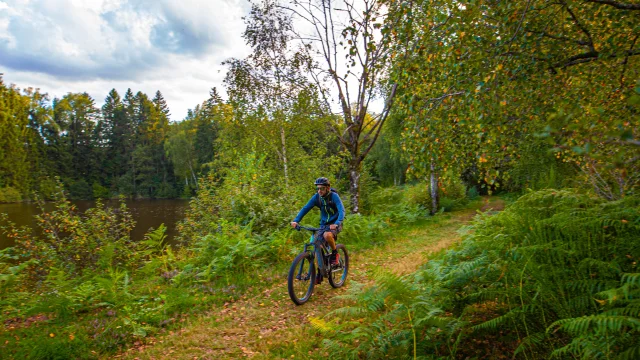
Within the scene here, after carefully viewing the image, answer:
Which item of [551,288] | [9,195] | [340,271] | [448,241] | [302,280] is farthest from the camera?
[9,195]

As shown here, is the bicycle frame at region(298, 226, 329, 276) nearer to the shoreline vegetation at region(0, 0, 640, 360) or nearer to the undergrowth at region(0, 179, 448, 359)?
the shoreline vegetation at region(0, 0, 640, 360)

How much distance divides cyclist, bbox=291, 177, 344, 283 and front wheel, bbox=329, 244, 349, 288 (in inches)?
7.1

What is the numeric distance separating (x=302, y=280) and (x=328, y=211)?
4.43 ft

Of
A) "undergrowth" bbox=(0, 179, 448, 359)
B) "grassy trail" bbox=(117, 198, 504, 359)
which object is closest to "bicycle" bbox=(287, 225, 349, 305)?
"grassy trail" bbox=(117, 198, 504, 359)

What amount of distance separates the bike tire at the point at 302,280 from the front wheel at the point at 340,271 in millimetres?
480

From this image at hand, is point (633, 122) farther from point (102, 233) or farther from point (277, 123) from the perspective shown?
point (277, 123)

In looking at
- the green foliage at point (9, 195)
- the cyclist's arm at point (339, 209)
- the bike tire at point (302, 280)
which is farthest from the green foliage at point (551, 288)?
the green foliage at point (9, 195)

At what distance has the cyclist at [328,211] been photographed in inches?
235

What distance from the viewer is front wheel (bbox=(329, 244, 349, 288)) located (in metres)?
6.36

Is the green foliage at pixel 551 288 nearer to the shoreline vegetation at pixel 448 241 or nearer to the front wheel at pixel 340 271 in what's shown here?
the shoreline vegetation at pixel 448 241

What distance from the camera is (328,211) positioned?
6.23m

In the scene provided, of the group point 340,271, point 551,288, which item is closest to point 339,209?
point 340,271

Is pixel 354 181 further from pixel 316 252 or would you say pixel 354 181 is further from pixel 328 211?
pixel 316 252

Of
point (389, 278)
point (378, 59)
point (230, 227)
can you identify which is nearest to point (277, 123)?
point (378, 59)
